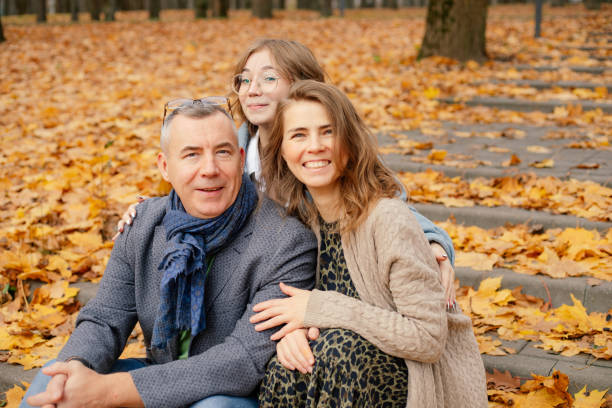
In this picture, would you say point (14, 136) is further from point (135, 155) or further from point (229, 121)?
point (229, 121)

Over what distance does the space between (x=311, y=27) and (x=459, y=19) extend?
690 centimetres

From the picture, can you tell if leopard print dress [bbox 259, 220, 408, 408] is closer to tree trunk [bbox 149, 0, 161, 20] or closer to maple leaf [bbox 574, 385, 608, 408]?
maple leaf [bbox 574, 385, 608, 408]

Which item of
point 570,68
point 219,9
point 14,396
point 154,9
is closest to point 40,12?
point 154,9

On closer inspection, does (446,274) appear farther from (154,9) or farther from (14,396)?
(154,9)

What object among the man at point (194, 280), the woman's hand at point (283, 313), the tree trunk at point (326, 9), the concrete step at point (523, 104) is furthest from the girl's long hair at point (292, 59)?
the tree trunk at point (326, 9)

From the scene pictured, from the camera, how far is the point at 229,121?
7.52 ft

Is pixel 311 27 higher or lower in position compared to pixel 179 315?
higher

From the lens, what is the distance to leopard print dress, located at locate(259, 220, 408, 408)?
1.96m

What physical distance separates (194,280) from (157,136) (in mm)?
4265

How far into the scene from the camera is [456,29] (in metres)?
8.70

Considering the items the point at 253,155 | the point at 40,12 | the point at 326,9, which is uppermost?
the point at 326,9

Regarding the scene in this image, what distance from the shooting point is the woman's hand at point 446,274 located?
229 cm

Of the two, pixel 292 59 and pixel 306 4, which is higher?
pixel 306 4

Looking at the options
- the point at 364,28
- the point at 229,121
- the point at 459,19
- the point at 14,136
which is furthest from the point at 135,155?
the point at 364,28
